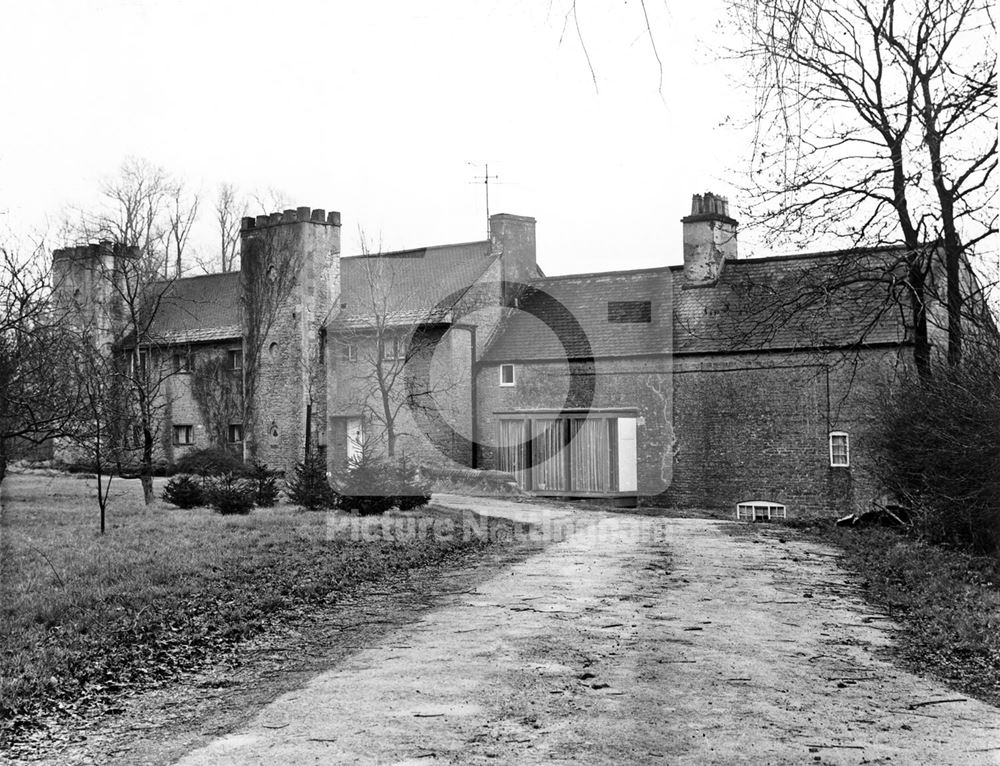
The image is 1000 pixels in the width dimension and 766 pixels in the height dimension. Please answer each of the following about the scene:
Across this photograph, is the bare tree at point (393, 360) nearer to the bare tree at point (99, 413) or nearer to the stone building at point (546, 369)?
the stone building at point (546, 369)

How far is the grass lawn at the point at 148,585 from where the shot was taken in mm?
8477

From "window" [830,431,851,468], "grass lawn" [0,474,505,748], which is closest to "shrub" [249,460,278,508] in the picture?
"grass lawn" [0,474,505,748]

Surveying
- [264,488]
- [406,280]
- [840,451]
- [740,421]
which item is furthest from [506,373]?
[264,488]

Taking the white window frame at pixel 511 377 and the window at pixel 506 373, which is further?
the window at pixel 506 373

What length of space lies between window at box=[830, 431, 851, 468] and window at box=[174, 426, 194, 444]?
2333cm

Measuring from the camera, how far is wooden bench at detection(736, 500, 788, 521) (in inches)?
1208

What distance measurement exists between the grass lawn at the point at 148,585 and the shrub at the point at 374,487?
596 millimetres

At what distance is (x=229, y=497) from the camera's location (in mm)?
22188

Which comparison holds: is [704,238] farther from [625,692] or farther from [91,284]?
[625,692]

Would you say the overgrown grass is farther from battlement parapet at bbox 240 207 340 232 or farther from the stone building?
battlement parapet at bbox 240 207 340 232

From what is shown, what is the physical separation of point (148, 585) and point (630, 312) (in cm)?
2373

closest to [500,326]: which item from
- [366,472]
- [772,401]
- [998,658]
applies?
[772,401]

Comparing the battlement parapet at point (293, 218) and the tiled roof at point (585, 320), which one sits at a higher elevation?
the battlement parapet at point (293, 218)

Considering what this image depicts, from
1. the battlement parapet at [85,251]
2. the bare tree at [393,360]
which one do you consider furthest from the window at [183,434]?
the bare tree at [393,360]
